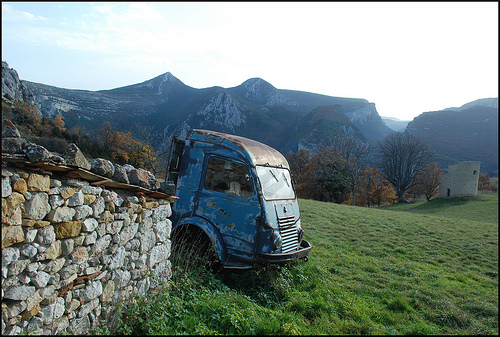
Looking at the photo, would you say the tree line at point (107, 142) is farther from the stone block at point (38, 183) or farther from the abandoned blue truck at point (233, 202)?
the stone block at point (38, 183)

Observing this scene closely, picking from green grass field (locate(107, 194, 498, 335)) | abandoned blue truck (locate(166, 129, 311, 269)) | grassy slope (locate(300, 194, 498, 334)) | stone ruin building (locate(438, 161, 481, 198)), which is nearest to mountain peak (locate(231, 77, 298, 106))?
stone ruin building (locate(438, 161, 481, 198))

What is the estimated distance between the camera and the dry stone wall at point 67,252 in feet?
8.16

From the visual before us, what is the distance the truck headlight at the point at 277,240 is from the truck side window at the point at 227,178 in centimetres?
95

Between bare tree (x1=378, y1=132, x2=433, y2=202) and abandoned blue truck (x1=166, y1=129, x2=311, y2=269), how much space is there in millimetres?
40432

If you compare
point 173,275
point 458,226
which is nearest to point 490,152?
point 458,226

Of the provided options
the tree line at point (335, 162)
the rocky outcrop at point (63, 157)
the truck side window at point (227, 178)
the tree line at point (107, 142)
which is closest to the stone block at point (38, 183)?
the rocky outcrop at point (63, 157)

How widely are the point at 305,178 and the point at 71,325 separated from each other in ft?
117

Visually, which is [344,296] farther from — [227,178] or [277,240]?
[227,178]

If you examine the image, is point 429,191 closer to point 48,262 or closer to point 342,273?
point 342,273

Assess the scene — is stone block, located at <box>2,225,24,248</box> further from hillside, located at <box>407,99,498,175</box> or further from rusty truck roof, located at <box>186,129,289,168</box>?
hillside, located at <box>407,99,498,175</box>

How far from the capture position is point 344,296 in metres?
5.59

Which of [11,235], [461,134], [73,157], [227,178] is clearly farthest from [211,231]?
[461,134]

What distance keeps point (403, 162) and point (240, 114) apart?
238 ft

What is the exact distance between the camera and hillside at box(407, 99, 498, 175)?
240 ft
